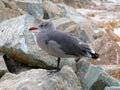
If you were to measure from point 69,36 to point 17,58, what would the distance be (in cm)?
190

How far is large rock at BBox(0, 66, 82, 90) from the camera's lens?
6.26 m

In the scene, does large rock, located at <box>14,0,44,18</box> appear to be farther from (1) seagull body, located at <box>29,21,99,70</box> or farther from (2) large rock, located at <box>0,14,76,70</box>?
(1) seagull body, located at <box>29,21,99,70</box>

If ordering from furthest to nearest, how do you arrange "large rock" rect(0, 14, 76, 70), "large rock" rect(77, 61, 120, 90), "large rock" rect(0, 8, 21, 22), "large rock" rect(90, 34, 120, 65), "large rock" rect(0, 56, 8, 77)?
"large rock" rect(0, 8, 21, 22), "large rock" rect(90, 34, 120, 65), "large rock" rect(0, 14, 76, 70), "large rock" rect(0, 56, 8, 77), "large rock" rect(77, 61, 120, 90)

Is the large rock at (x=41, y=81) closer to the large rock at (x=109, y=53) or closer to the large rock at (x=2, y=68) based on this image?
the large rock at (x=2, y=68)

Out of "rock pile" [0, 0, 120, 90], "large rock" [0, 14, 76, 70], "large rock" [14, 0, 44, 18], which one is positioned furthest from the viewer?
"large rock" [14, 0, 44, 18]

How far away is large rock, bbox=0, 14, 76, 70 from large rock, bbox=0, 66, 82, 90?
0.93 meters

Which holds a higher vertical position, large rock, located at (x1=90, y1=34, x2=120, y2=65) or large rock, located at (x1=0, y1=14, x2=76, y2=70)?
large rock, located at (x1=0, y1=14, x2=76, y2=70)

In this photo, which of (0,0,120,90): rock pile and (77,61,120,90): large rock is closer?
(0,0,120,90): rock pile

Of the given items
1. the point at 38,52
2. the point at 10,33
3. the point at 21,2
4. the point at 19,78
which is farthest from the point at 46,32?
the point at 21,2

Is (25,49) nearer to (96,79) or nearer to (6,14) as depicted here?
(96,79)

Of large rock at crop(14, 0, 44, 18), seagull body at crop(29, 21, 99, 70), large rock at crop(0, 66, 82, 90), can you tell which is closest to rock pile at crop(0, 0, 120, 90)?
large rock at crop(0, 66, 82, 90)

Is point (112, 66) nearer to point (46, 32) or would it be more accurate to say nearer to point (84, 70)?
point (84, 70)

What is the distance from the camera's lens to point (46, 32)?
21.5 feet

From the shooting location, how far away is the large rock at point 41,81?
20.5ft
